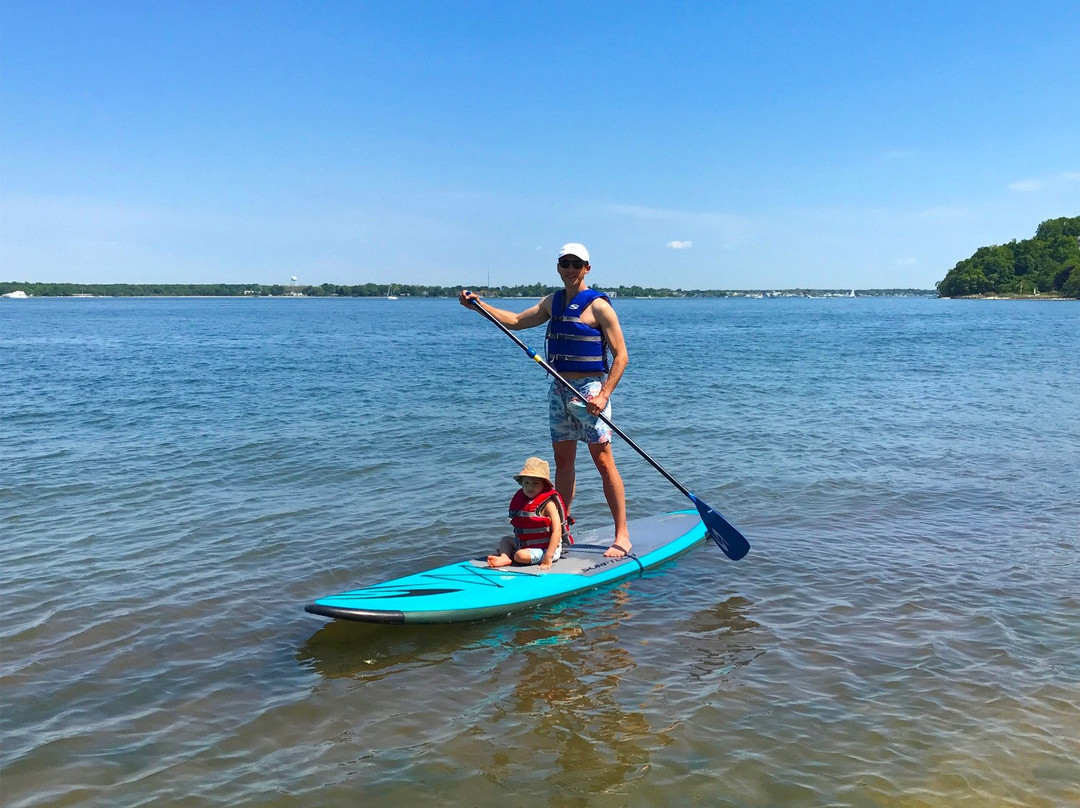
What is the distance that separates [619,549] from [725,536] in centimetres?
112

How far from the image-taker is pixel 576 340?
22.4 ft

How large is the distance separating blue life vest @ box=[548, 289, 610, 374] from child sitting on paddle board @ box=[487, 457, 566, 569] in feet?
3.04

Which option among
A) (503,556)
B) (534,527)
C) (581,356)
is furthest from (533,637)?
(581,356)

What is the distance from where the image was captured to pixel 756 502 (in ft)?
33.1

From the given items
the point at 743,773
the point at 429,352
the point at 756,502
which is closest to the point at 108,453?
the point at 756,502

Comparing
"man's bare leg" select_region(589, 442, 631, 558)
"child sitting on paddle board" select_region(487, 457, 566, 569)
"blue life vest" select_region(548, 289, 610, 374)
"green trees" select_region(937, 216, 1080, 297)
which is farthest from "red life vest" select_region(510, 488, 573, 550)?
"green trees" select_region(937, 216, 1080, 297)

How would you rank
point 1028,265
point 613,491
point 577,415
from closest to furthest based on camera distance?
point 577,415 → point 613,491 → point 1028,265

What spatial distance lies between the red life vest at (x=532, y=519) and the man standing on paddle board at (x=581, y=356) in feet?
1.79

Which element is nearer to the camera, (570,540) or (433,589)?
(433,589)

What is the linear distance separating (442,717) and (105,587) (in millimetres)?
3952

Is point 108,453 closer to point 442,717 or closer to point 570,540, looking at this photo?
point 570,540

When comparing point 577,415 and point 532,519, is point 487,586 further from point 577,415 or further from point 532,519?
point 577,415

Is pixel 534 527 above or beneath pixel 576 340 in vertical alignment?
beneath

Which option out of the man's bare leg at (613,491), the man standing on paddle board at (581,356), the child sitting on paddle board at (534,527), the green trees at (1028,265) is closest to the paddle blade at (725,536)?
the man's bare leg at (613,491)
